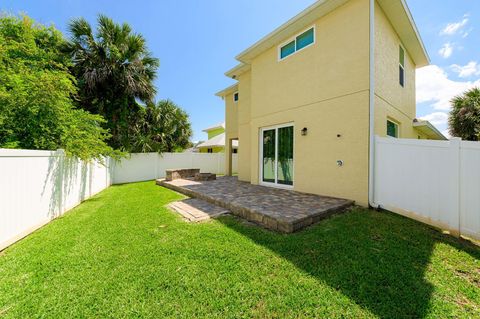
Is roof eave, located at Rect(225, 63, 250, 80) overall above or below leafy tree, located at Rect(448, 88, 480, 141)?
above

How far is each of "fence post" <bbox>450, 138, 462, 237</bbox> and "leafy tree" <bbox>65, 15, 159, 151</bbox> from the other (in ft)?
47.1

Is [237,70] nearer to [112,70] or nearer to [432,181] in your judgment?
[112,70]

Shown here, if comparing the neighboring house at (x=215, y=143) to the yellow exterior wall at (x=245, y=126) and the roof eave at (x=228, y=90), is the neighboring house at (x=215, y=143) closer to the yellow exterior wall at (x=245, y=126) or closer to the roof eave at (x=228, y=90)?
the roof eave at (x=228, y=90)

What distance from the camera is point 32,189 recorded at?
172 inches

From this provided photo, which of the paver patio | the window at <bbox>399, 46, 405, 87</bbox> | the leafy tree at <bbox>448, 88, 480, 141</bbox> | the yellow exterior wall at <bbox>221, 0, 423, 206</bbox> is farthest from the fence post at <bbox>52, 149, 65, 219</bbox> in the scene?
the leafy tree at <bbox>448, 88, 480, 141</bbox>

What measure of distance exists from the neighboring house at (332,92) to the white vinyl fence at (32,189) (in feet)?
23.2

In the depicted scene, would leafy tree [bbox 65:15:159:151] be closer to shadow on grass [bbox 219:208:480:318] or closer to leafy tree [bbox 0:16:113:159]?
leafy tree [bbox 0:16:113:159]

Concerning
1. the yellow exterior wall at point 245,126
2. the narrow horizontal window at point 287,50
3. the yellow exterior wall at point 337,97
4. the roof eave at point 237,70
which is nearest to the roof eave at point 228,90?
the roof eave at point 237,70

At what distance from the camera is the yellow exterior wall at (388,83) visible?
622 cm

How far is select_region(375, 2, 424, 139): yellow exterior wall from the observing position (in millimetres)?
6223

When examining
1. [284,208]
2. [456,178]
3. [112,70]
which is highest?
[112,70]

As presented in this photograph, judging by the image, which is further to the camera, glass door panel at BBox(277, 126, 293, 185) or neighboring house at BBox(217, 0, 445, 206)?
glass door panel at BBox(277, 126, 293, 185)

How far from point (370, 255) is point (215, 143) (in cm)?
1920

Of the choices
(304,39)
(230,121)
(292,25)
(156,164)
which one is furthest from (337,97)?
(156,164)
